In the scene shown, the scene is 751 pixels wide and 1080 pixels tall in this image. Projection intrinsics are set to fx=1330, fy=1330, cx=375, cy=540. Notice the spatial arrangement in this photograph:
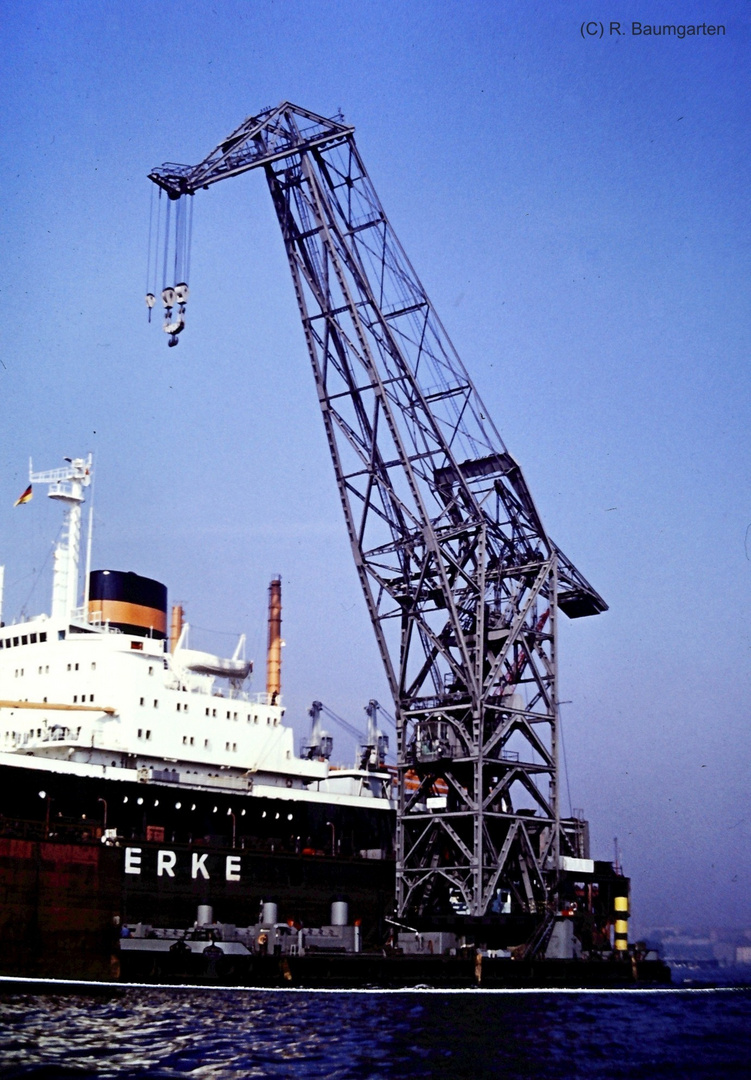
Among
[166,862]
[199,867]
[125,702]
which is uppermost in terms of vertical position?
[125,702]

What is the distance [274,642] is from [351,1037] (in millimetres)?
44970

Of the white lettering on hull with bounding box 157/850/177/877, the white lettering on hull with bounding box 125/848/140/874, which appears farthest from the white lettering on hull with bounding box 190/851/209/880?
the white lettering on hull with bounding box 125/848/140/874

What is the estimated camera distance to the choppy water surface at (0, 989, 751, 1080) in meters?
24.5

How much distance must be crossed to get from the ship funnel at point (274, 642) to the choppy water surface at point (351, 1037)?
3285cm

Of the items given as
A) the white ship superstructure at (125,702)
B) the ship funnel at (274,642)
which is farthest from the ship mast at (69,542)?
the ship funnel at (274,642)

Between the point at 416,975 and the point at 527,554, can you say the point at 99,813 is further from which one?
the point at 527,554

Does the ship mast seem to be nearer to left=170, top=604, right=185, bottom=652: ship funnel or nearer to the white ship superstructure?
the white ship superstructure

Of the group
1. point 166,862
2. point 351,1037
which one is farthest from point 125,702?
point 351,1037

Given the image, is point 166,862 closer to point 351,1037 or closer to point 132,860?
point 132,860

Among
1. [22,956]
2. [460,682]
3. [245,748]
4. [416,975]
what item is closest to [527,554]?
[460,682]

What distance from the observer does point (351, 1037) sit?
95.8ft

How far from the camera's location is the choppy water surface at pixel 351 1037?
80.3ft

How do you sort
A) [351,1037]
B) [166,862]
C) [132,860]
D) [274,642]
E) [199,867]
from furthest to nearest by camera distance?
1. [274,642]
2. [199,867]
3. [166,862]
4. [132,860]
5. [351,1037]

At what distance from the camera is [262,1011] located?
33.6 metres
